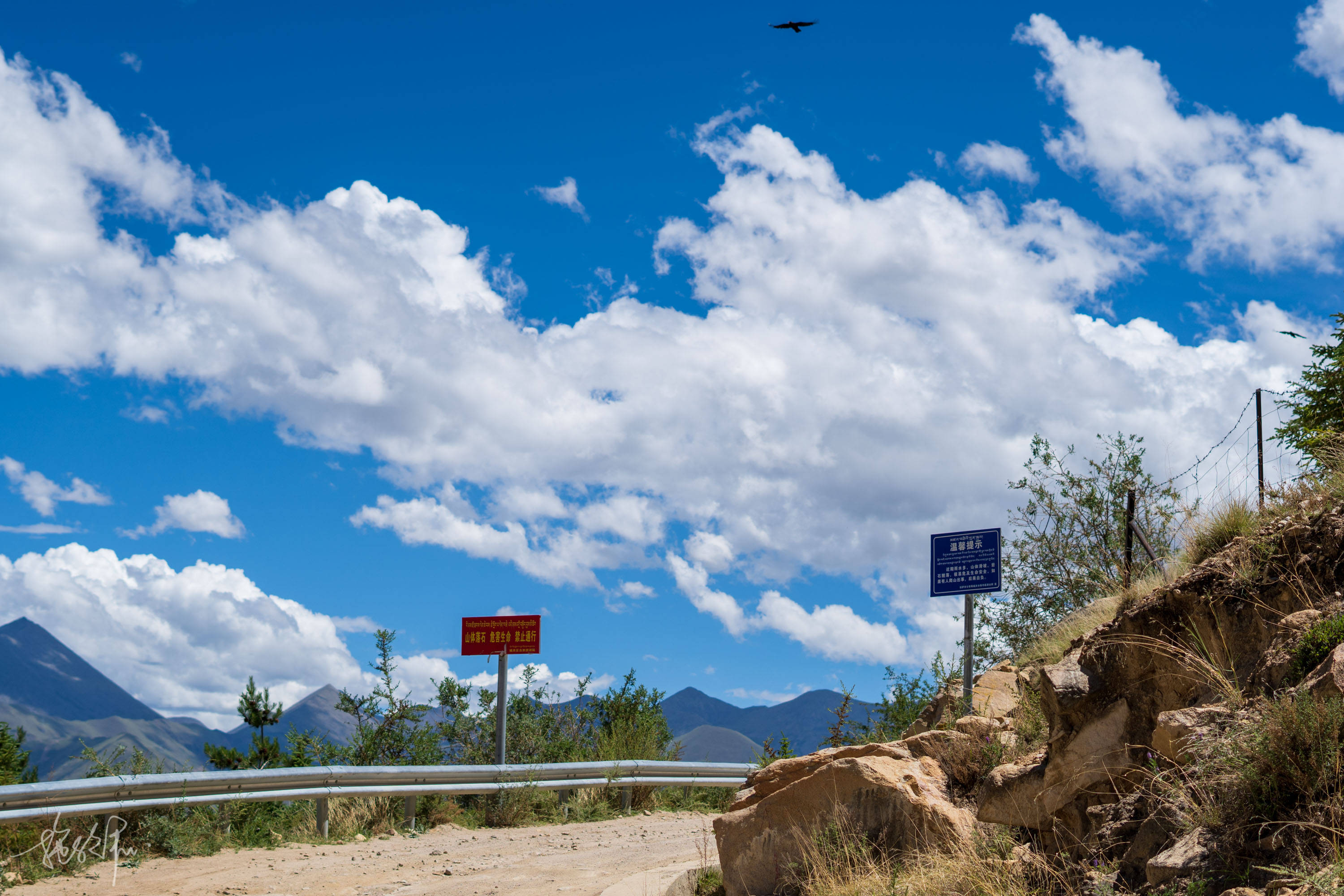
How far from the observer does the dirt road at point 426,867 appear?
10297mm

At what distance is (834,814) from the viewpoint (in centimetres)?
917

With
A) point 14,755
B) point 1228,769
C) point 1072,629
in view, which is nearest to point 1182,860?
point 1228,769

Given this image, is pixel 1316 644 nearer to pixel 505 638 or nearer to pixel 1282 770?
pixel 1282 770

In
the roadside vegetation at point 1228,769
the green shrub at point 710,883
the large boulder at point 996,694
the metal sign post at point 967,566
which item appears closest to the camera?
the roadside vegetation at point 1228,769

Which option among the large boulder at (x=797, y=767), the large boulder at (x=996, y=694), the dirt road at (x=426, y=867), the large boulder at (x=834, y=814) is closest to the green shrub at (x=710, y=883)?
the large boulder at (x=834, y=814)

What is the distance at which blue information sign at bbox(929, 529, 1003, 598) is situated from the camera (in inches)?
522

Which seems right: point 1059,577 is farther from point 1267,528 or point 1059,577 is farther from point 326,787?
point 326,787

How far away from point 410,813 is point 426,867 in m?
2.61

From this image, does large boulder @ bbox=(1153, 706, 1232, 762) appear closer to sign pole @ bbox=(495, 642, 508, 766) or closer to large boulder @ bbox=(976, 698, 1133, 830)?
large boulder @ bbox=(976, 698, 1133, 830)

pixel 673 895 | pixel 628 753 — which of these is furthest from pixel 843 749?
pixel 628 753

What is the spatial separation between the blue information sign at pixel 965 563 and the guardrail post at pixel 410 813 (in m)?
7.84

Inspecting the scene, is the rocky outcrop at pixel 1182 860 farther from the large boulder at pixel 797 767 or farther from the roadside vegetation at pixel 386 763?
the roadside vegetation at pixel 386 763

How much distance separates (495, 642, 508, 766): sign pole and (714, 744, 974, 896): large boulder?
8.77 metres

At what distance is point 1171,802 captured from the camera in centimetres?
655
